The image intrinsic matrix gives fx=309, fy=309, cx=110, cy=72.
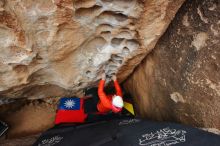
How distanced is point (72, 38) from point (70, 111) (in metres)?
0.72

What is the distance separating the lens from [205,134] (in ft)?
5.09

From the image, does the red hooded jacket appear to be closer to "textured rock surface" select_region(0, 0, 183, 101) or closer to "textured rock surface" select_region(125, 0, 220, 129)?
"textured rock surface" select_region(0, 0, 183, 101)

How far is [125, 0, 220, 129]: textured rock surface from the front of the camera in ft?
5.11

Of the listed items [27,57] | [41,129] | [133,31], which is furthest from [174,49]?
[41,129]

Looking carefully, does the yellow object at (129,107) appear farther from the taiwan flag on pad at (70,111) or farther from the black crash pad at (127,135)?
the taiwan flag on pad at (70,111)

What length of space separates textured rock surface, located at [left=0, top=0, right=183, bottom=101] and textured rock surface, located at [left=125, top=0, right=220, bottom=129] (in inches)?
3.2

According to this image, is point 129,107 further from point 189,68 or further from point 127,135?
point 189,68

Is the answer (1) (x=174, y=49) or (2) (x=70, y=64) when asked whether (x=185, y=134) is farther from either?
(2) (x=70, y=64)

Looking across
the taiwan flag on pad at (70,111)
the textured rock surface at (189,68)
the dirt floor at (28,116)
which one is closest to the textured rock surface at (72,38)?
the textured rock surface at (189,68)

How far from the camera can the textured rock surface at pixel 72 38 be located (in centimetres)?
156

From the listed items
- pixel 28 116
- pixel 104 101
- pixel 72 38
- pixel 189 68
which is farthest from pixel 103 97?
pixel 28 116

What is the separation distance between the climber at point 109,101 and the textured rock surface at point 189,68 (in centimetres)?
26

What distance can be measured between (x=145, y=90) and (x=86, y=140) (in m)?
0.59

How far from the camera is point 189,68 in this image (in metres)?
1.72
